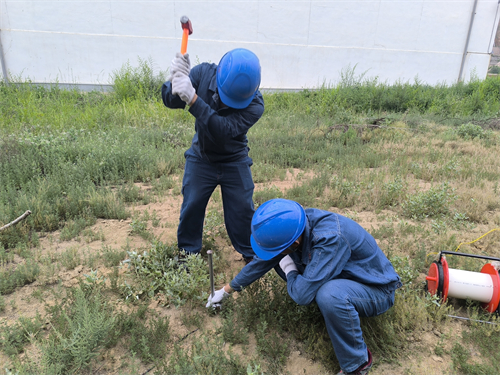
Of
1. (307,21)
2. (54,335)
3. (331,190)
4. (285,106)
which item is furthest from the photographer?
(307,21)

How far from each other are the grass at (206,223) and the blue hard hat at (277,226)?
0.64m

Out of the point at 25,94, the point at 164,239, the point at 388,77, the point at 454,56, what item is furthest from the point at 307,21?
the point at 164,239

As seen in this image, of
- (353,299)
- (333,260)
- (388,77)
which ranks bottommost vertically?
(353,299)

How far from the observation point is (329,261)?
2.25 m

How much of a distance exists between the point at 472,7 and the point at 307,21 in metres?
7.53

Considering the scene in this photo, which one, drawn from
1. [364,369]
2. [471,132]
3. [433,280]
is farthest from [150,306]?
[471,132]

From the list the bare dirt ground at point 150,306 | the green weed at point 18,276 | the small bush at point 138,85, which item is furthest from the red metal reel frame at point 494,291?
the small bush at point 138,85

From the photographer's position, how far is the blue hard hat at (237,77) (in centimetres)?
256

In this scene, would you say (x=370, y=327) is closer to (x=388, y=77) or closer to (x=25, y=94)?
(x=25, y=94)

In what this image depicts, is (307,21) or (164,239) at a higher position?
(307,21)

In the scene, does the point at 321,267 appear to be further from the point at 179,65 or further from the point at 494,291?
the point at 179,65

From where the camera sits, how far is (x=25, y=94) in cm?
854

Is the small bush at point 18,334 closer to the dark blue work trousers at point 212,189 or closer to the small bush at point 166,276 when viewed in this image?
the small bush at point 166,276

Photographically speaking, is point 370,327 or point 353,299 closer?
point 353,299
